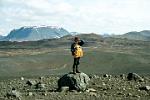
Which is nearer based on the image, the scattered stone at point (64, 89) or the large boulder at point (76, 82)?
the scattered stone at point (64, 89)

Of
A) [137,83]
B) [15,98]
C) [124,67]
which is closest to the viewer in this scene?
[15,98]

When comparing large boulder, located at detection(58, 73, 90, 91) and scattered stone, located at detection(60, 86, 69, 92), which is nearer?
scattered stone, located at detection(60, 86, 69, 92)

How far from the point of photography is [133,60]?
2817 inches

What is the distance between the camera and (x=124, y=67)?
61812 millimetres

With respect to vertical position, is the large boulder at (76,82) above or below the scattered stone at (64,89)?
above

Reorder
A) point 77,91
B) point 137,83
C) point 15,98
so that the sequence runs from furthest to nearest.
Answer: point 137,83 → point 77,91 → point 15,98

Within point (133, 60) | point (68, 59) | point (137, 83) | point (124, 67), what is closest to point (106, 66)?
point (124, 67)

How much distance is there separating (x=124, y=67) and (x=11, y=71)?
1543cm

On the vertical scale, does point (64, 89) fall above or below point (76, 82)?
below

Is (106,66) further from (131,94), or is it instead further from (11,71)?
(131,94)

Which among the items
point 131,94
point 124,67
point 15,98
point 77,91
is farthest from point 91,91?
point 124,67

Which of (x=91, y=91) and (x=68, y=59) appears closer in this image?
(x=91, y=91)

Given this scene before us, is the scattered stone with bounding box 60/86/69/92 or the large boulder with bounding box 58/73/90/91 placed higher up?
the large boulder with bounding box 58/73/90/91

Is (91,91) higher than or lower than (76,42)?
lower
